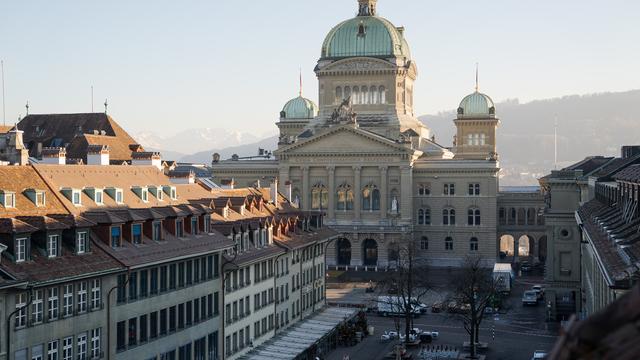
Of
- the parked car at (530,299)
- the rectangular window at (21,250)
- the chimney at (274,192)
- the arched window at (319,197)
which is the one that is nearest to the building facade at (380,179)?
the arched window at (319,197)

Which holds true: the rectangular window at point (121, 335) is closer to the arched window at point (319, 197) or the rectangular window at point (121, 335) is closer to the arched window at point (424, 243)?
the arched window at point (319, 197)

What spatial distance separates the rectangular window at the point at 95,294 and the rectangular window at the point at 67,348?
2326 millimetres

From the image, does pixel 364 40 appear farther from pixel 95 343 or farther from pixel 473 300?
pixel 95 343

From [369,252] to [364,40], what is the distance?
35721mm

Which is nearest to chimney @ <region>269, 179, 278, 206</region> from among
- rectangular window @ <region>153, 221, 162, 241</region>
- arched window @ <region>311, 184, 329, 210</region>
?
rectangular window @ <region>153, 221, 162, 241</region>

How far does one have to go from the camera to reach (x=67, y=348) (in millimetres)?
39344

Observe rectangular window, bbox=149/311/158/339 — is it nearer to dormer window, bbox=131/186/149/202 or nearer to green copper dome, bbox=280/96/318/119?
dormer window, bbox=131/186/149/202

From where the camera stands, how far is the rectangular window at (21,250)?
3650 centimetres

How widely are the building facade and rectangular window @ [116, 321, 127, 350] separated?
95.2 metres

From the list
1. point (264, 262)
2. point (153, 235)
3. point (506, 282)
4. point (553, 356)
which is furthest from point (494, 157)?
point (553, 356)

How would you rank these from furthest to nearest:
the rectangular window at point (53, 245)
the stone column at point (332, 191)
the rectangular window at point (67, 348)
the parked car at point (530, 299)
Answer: the stone column at point (332, 191), the parked car at point (530, 299), the rectangular window at point (67, 348), the rectangular window at point (53, 245)

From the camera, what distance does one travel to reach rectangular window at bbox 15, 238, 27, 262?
36.5 meters

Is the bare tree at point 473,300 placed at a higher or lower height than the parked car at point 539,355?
higher

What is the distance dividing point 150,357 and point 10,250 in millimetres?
12385
